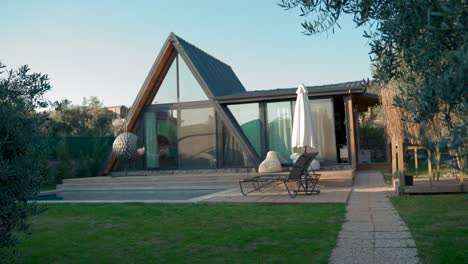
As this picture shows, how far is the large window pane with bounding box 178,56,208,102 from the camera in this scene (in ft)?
50.1

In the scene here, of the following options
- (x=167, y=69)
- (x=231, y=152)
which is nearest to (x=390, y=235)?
(x=231, y=152)

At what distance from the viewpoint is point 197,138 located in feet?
49.9

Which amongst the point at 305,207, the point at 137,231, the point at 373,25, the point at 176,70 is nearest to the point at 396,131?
the point at 305,207

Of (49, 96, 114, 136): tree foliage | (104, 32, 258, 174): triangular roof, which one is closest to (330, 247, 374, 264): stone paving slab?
(104, 32, 258, 174): triangular roof

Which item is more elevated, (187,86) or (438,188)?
(187,86)

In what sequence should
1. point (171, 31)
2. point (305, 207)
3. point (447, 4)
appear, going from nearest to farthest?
point (447, 4), point (305, 207), point (171, 31)

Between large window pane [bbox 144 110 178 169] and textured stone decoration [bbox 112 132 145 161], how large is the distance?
4.02 feet

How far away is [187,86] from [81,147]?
18.1 ft

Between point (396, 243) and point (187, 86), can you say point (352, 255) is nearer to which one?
point (396, 243)

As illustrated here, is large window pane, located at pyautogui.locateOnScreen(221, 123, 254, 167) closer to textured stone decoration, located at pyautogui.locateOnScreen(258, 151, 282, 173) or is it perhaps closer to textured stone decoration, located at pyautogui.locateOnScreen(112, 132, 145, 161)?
textured stone decoration, located at pyautogui.locateOnScreen(258, 151, 282, 173)

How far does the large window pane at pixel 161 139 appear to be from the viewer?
51.3 feet

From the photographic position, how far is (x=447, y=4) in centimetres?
215

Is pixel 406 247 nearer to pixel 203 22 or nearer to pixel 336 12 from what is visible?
pixel 336 12

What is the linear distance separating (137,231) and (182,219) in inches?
38.8
